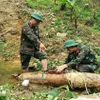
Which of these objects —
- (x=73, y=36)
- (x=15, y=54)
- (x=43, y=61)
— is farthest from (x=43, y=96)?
(x=73, y=36)

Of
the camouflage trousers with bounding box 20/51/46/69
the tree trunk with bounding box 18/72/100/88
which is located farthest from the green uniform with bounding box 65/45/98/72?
the camouflage trousers with bounding box 20/51/46/69

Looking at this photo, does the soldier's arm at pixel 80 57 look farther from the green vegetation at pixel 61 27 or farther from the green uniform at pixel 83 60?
the green vegetation at pixel 61 27

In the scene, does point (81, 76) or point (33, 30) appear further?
point (33, 30)

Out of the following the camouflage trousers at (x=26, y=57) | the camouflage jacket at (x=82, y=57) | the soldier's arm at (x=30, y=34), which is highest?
the soldier's arm at (x=30, y=34)

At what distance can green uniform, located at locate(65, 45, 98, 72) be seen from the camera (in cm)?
640

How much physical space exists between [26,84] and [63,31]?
14.0ft

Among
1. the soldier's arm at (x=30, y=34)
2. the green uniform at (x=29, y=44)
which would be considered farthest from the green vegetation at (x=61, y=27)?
the soldier's arm at (x=30, y=34)

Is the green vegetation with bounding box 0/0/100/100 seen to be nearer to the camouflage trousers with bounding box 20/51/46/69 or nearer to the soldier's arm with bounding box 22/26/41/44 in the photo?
the camouflage trousers with bounding box 20/51/46/69

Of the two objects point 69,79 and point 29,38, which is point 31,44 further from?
point 69,79

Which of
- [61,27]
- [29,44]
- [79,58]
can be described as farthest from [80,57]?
[61,27]

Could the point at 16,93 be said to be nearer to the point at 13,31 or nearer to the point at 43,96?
the point at 43,96

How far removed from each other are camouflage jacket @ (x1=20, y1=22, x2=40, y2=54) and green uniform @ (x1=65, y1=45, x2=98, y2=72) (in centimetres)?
96

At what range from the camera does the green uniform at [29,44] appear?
6962 millimetres

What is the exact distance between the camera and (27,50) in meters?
7.18
